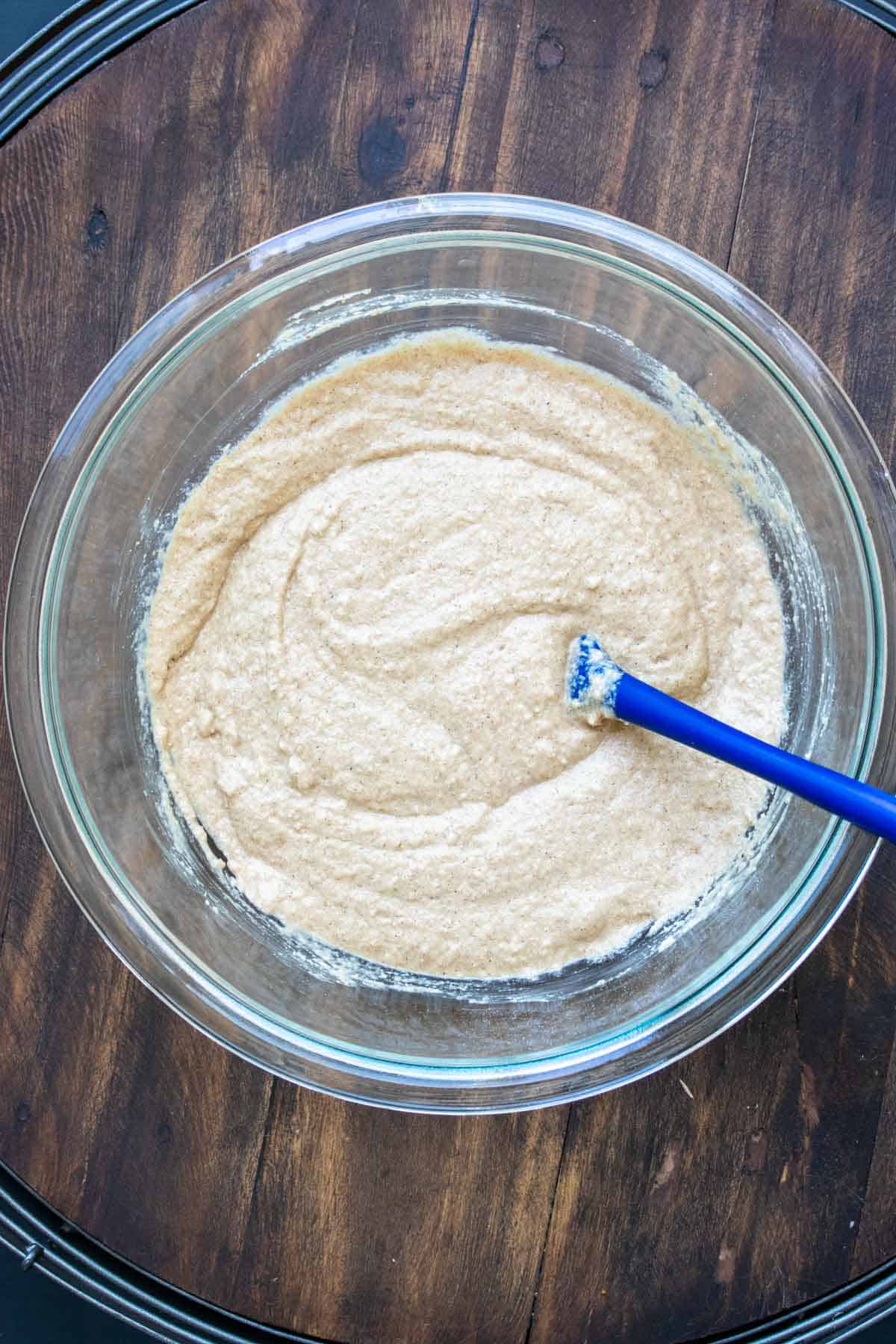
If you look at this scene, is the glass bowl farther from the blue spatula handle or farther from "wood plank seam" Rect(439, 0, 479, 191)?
the blue spatula handle

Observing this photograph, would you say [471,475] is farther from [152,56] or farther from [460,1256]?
[460,1256]

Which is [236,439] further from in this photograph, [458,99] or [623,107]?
[623,107]

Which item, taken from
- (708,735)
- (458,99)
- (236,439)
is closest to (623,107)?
(458,99)

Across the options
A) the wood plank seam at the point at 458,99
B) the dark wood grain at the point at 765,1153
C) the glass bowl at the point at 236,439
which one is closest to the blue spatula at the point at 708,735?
the glass bowl at the point at 236,439

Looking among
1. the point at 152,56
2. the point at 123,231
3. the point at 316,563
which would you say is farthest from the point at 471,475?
the point at 152,56

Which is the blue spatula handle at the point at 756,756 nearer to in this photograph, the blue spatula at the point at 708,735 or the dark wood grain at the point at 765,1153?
the blue spatula at the point at 708,735

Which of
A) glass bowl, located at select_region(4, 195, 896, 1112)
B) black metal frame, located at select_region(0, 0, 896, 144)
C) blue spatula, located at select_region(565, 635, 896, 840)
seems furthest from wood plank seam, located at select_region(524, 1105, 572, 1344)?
black metal frame, located at select_region(0, 0, 896, 144)
